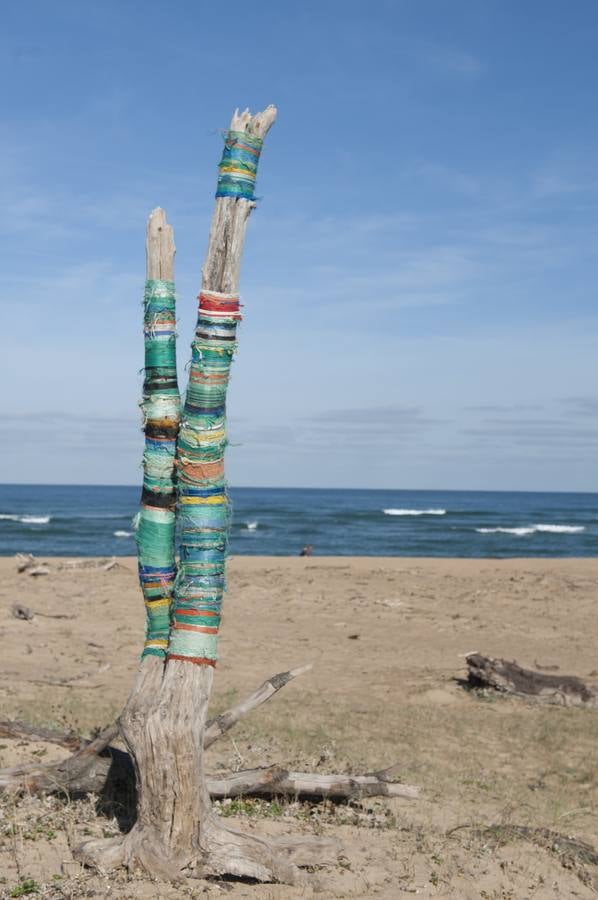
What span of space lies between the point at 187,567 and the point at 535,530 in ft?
161

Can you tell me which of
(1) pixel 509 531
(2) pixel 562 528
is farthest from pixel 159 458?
(2) pixel 562 528

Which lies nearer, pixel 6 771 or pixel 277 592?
pixel 6 771

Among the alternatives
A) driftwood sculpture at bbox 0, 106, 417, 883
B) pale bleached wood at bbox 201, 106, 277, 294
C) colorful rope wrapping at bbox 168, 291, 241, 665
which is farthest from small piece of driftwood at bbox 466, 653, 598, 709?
pale bleached wood at bbox 201, 106, 277, 294

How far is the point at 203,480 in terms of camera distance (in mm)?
4609

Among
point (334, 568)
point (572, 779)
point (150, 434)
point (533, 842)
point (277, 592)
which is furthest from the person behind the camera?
point (334, 568)

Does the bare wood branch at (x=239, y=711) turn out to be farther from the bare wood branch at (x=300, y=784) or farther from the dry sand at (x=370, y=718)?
the dry sand at (x=370, y=718)

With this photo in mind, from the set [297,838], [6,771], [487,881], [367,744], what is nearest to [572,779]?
[367,744]

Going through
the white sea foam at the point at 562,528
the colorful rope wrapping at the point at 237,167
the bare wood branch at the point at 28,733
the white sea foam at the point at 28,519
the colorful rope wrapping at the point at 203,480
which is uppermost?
the colorful rope wrapping at the point at 237,167

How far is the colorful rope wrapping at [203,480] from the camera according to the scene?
456 centimetres

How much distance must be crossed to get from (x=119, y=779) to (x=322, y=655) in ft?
22.1

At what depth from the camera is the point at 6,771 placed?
548 cm

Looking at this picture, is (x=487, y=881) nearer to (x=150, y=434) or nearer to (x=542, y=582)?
(x=150, y=434)

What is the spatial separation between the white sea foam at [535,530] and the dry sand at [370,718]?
3019 centimetres

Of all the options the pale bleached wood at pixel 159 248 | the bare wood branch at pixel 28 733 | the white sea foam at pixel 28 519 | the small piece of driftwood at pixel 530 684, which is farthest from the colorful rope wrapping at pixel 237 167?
the white sea foam at pixel 28 519
